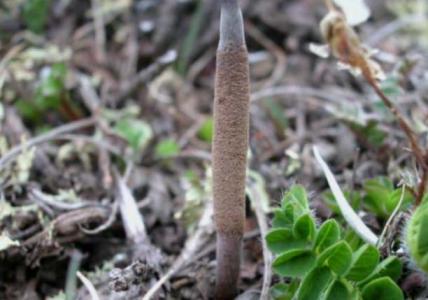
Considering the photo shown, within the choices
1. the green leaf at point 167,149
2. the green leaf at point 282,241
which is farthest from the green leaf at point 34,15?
the green leaf at point 282,241

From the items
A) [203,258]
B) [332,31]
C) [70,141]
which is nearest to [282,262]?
[203,258]

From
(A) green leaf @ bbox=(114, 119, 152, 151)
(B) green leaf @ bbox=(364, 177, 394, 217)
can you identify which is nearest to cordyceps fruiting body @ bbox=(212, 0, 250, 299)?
(B) green leaf @ bbox=(364, 177, 394, 217)

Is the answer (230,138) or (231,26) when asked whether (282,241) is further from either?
(231,26)

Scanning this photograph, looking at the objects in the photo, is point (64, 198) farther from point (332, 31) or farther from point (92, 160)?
point (332, 31)

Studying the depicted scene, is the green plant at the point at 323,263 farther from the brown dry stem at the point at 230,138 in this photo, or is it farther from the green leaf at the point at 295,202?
the brown dry stem at the point at 230,138

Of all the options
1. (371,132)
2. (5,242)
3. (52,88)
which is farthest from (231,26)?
(52,88)
